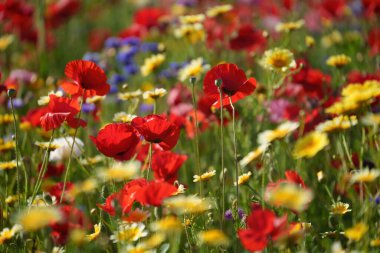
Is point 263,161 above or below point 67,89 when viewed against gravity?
below

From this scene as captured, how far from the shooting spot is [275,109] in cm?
224

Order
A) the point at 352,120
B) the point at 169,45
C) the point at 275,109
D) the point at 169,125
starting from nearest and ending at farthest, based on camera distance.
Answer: the point at 169,125 → the point at 352,120 → the point at 275,109 → the point at 169,45

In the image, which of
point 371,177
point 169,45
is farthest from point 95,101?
point 169,45

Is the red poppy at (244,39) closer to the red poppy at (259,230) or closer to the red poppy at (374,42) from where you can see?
the red poppy at (374,42)

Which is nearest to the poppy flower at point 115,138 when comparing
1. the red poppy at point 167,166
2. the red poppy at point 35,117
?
the red poppy at point 167,166

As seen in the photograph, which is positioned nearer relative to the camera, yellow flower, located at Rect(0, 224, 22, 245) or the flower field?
the flower field

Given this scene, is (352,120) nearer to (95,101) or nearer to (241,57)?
(95,101)

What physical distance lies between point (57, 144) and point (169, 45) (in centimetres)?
188

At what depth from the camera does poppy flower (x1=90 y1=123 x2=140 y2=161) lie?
1.39 meters

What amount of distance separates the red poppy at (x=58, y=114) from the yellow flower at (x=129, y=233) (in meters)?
0.27

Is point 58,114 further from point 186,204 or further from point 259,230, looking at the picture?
point 259,230

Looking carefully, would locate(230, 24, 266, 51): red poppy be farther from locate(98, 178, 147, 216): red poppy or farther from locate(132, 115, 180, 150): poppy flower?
locate(98, 178, 147, 216): red poppy

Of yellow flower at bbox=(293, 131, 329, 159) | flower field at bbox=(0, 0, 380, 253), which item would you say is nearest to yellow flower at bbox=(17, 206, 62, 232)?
flower field at bbox=(0, 0, 380, 253)

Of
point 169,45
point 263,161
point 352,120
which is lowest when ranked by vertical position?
point 169,45
